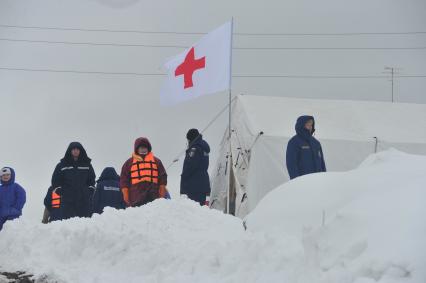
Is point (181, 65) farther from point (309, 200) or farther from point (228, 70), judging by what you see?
point (309, 200)

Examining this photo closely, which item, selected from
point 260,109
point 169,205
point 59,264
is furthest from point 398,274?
point 260,109

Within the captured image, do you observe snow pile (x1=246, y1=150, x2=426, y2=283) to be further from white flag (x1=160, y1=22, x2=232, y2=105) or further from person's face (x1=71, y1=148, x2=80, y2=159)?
white flag (x1=160, y1=22, x2=232, y2=105)

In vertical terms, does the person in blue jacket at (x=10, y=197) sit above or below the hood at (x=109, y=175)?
below

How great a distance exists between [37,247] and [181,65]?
4927 mm

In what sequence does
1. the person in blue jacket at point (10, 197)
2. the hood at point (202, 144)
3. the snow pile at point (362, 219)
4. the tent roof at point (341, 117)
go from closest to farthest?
the snow pile at point (362, 219), the person in blue jacket at point (10, 197), the hood at point (202, 144), the tent roof at point (341, 117)

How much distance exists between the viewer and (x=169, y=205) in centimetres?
705

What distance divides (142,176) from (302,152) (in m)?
2.09

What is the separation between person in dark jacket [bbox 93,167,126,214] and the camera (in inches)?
364

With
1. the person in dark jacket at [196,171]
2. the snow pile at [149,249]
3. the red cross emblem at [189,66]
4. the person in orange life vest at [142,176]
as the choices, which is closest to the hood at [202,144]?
the person in dark jacket at [196,171]

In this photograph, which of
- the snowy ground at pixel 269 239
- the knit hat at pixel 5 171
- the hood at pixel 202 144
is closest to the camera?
the snowy ground at pixel 269 239

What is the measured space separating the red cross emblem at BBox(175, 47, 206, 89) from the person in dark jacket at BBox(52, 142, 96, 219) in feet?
8.15

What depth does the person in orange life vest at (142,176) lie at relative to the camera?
8.09 meters

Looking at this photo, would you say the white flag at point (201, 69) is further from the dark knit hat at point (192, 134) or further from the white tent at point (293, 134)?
the white tent at point (293, 134)

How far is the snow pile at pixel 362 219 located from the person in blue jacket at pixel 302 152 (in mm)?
2897
